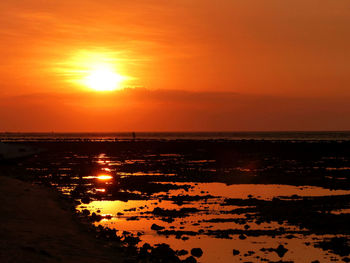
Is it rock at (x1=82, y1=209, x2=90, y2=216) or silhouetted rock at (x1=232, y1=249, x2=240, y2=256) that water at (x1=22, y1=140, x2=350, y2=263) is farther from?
rock at (x1=82, y1=209, x2=90, y2=216)

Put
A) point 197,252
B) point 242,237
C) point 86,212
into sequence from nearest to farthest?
point 197,252 → point 242,237 → point 86,212

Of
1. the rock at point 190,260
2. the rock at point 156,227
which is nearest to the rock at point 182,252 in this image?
the rock at point 190,260

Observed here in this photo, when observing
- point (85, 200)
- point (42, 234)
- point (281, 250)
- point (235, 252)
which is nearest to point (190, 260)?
point (235, 252)

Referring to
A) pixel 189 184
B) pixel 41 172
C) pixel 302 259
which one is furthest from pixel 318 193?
pixel 41 172

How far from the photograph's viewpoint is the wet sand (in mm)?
13766

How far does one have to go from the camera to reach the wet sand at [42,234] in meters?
13.8

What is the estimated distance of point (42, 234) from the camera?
16.5 metres

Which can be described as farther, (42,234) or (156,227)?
(156,227)

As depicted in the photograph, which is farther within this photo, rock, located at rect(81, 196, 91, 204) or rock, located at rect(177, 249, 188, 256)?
rock, located at rect(81, 196, 91, 204)

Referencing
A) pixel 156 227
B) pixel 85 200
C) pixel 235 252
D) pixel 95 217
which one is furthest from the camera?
pixel 85 200

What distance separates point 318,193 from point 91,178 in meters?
18.9

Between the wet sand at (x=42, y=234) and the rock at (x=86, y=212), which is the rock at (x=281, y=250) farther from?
the rock at (x=86, y=212)

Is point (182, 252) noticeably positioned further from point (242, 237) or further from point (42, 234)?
point (42, 234)

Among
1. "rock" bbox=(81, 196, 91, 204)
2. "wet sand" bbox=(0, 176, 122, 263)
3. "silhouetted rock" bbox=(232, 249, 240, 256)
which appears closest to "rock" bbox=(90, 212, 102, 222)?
"wet sand" bbox=(0, 176, 122, 263)
